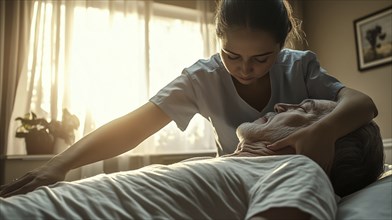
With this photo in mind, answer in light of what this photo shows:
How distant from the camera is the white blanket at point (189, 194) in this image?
1.94 feet

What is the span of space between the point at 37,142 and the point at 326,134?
2.14 meters

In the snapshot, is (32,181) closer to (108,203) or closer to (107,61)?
(108,203)

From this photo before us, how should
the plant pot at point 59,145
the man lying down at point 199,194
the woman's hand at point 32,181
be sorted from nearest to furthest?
the man lying down at point 199,194 → the woman's hand at point 32,181 → the plant pot at point 59,145

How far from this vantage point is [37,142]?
2.54 m

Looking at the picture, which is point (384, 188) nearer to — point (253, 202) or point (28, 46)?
point (253, 202)

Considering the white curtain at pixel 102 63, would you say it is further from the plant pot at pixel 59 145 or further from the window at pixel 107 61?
the plant pot at pixel 59 145

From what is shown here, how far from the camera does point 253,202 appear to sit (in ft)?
2.08

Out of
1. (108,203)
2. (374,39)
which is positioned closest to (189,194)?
(108,203)

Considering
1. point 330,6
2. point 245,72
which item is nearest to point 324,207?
point 245,72

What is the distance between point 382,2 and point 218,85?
2603mm

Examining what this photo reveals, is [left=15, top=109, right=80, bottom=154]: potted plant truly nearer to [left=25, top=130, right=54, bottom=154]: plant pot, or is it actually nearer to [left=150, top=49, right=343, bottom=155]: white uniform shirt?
[left=25, top=130, right=54, bottom=154]: plant pot

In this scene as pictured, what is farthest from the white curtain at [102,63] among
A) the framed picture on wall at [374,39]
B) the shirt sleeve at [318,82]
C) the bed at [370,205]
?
the bed at [370,205]

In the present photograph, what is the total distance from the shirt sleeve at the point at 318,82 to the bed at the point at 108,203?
1.66 feet

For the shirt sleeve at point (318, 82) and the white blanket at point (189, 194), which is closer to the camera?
the white blanket at point (189, 194)
